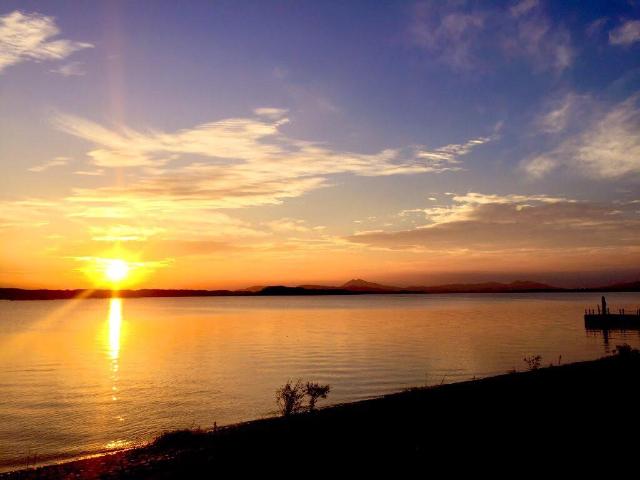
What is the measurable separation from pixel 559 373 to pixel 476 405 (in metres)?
10.8

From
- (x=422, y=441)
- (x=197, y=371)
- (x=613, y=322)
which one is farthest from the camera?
(x=613, y=322)

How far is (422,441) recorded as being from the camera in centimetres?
1448

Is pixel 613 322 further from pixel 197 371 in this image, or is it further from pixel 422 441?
pixel 422 441

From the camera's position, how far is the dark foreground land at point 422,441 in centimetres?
1229

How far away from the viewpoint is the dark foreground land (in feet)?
40.3

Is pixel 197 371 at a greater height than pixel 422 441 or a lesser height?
lesser

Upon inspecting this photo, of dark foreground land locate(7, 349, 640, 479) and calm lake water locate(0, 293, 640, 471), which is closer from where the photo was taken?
dark foreground land locate(7, 349, 640, 479)

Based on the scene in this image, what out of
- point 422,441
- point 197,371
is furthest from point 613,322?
point 422,441

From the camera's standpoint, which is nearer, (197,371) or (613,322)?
(197,371)

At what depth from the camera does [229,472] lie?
12.8 m

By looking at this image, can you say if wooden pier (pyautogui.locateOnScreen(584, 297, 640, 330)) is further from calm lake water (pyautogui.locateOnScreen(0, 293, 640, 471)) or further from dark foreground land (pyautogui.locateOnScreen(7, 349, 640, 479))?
dark foreground land (pyautogui.locateOnScreen(7, 349, 640, 479))

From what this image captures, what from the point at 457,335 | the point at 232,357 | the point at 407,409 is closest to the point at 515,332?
the point at 457,335

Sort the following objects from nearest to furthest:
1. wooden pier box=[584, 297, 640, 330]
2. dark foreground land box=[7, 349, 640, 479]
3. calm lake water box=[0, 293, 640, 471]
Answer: dark foreground land box=[7, 349, 640, 479]
calm lake water box=[0, 293, 640, 471]
wooden pier box=[584, 297, 640, 330]

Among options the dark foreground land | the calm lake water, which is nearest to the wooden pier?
the calm lake water
